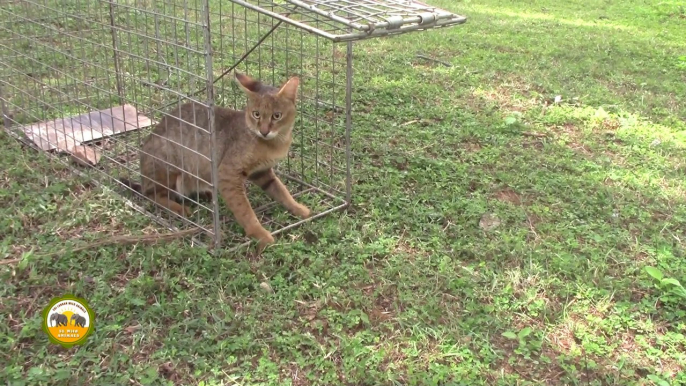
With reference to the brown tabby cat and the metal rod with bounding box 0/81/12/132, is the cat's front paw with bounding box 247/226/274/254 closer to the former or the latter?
the brown tabby cat

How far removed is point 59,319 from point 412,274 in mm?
1593

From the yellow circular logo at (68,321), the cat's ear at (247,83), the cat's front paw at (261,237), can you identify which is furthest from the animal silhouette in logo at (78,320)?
the cat's ear at (247,83)

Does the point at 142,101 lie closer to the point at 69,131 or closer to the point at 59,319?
the point at 69,131

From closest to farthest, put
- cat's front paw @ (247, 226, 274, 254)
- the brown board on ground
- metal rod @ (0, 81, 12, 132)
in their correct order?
cat's front paw @ (247, 226, 274, 254)
the brown board on ground
metal rod @ (0, 81, 12, 132)

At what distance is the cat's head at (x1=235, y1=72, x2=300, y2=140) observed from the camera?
3.10m

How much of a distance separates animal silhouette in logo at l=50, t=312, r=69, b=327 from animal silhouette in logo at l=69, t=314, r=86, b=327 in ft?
0.08

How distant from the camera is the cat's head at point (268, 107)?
122 inches

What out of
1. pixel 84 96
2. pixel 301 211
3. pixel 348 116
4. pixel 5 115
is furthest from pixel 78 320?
pixel 84 96

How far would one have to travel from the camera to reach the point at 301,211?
3.39m

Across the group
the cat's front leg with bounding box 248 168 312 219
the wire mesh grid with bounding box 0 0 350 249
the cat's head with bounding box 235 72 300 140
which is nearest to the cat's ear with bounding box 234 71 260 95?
the cat's head with bounding box 235 72 300 140

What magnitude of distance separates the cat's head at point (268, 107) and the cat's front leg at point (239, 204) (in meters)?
0.27

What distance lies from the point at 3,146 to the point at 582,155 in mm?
4062

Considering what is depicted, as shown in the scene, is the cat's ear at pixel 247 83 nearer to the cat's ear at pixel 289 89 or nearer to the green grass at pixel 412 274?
the cat's ear at pixel 289 89

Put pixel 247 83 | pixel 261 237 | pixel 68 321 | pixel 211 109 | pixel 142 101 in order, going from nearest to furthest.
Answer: pixel 68 321, pixel 211 109, pixel 261 237, pixel 247 83, pixel 142 101
